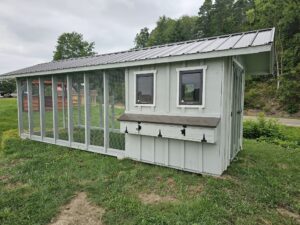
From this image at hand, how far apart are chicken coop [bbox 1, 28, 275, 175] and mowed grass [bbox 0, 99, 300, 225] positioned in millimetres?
358

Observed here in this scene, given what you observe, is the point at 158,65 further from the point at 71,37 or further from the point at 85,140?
the point at 71,37

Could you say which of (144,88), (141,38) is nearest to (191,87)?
(144,88)

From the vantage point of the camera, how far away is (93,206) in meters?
2.69

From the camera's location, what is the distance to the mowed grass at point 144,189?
2438mm

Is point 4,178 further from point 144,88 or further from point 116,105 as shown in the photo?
point 144,88

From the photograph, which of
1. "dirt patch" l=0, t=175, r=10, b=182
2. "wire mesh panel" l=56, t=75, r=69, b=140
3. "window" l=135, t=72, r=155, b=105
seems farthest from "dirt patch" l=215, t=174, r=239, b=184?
"wire mesh panel" l=56, t=75, r=69, b=140

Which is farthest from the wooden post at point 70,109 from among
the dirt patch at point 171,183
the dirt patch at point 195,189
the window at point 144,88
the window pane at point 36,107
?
the dirt patch at point 195,189

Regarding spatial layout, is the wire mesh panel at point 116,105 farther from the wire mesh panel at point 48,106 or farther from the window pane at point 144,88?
the wire mesh panel at point 48,106

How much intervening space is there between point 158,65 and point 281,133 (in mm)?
6652

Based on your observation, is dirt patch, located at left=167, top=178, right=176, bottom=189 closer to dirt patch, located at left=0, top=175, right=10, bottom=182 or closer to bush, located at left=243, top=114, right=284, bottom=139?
dirt patch, located at left=0, top=175, right=10, bottom=182

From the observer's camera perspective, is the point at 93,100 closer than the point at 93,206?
No

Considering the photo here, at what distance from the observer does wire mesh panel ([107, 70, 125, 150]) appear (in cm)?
443

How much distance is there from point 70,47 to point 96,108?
→ 3071cm

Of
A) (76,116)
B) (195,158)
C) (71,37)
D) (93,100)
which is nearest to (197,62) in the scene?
(195,158)
